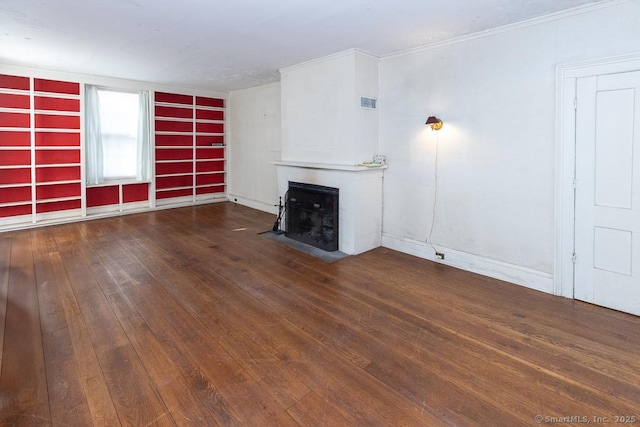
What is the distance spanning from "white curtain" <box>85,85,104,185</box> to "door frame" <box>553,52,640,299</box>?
7049mm

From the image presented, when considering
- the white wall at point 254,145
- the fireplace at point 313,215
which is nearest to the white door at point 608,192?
the fireplace at point 313,215

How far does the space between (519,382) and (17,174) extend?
24.2ft

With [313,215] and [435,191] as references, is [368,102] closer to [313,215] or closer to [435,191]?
[435,191]

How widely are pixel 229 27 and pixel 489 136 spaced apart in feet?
9.81

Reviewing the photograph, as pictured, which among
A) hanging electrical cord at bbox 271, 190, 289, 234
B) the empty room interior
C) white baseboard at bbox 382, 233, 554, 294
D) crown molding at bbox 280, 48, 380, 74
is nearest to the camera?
the empty room interior

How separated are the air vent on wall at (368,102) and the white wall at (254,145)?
8.67 ft

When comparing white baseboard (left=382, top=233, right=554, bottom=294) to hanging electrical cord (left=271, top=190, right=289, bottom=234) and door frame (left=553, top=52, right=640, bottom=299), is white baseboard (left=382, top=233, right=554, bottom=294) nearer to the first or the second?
door frame (left=553, top=52, right=640, bottom=299)

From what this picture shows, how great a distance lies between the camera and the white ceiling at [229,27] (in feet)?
9.98

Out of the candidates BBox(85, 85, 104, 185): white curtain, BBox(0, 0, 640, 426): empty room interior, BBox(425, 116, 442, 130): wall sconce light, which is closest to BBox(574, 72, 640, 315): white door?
BBox(0, 0, 640, 426): empty room interior

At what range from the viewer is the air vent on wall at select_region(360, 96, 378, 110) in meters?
4.47

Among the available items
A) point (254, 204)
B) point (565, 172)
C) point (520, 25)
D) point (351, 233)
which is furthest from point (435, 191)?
point (254, 204)

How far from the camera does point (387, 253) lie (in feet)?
15.1

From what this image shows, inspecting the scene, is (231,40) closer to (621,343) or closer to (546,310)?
(546,310)

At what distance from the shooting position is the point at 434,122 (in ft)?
13.1
